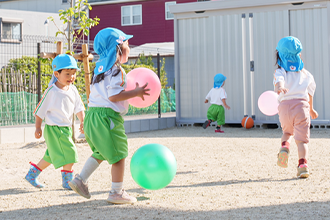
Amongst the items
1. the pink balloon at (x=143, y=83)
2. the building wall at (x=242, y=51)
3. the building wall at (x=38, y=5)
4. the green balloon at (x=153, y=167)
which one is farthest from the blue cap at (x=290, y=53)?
the building wall at (x=38, y=5)

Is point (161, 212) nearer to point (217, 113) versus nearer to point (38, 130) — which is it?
point (38, 130)

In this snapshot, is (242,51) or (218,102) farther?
(242,51)

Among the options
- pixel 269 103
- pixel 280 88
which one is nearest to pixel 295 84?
pixel 280 88

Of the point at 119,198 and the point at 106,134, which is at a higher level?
the point at 106,134

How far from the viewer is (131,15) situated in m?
27.2

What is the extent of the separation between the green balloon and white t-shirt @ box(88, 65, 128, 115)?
18.0 inches

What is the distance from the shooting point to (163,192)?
4.05 metres

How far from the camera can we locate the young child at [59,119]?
4.36m

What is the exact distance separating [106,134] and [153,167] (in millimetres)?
513

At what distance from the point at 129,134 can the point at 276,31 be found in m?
4.76

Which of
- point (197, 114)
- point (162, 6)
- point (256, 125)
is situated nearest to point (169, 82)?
point (197, 114)

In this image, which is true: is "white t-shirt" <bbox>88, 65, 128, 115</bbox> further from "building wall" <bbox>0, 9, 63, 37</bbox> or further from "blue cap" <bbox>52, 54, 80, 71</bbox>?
"building wall" <bbox>0, 9, 63, 37</bbox>

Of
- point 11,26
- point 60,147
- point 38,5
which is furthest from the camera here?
point 38,5

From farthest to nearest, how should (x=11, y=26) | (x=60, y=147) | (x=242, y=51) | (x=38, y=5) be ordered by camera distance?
(x=38, y=5) → (x=11, y=26) → (x=242, y=51) → (x=60, y=147)
